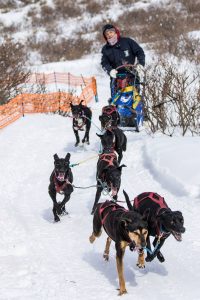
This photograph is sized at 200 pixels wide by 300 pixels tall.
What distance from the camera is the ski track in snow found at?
4.88 meters

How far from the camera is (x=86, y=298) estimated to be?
185 inches

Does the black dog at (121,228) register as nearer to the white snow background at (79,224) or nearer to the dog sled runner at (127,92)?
the white snow background at (79,224)

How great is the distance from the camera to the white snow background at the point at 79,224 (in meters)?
4.91

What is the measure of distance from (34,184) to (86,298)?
14.2 ft

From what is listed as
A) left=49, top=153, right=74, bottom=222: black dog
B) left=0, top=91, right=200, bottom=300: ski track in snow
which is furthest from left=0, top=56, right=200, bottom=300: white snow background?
left=49, top=153, right=74, bottom=222: black dog

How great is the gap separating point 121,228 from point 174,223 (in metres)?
0.51

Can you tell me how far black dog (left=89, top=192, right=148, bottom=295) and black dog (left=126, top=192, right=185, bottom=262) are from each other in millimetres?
213

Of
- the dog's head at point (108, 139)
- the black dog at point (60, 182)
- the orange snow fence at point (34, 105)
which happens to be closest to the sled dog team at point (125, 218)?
the black dog at point (60, 182)

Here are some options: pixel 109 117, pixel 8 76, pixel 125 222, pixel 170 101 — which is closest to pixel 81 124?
pixel 109 117

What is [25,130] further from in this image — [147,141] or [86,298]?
[86,298]

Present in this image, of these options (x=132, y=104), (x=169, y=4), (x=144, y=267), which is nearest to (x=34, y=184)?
(x=132, y=104)

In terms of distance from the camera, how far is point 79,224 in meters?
6.81

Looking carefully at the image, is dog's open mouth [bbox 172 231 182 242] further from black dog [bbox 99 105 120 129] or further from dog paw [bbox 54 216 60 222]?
black dog [bbox 99 105 120 129]

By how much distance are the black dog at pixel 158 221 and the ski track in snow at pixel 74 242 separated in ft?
1.21
